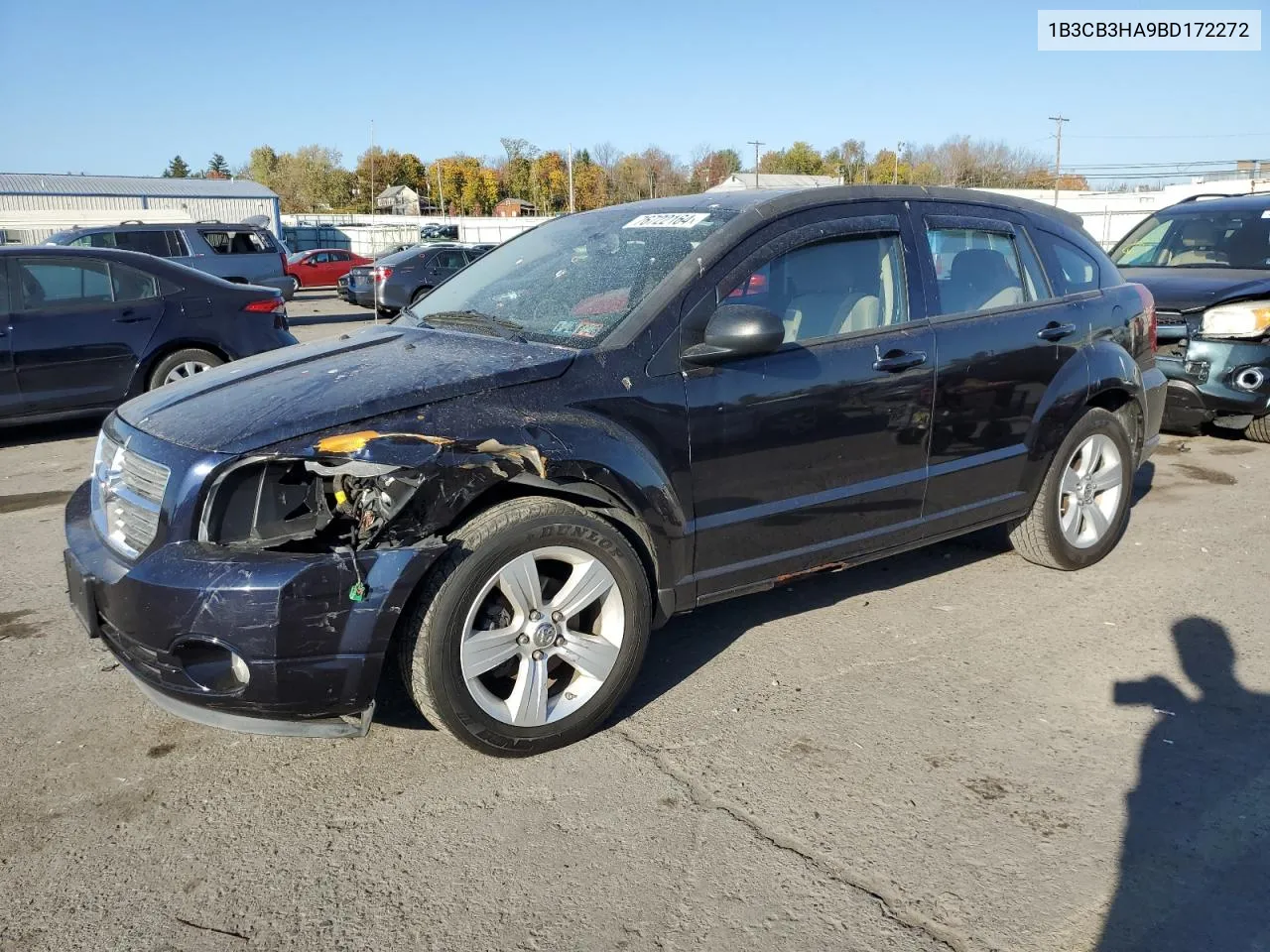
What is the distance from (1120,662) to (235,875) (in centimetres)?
329

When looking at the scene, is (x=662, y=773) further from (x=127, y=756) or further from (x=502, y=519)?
(x=127, y=756)

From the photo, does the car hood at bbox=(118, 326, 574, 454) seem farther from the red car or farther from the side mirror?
the red car

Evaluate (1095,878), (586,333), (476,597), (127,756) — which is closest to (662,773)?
(476,597)

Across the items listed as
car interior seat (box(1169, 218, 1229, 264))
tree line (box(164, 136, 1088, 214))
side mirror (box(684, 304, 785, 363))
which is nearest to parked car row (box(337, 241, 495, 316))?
car interior seat (box(1169, 218, 1229, 264))

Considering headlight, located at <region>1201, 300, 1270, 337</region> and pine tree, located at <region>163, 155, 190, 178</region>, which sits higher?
pine tree, located at <region>163, 155, 190, 178</region>

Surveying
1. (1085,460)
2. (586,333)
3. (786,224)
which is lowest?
(1085,460)

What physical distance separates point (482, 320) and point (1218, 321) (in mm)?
6042

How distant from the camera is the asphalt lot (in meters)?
2.49

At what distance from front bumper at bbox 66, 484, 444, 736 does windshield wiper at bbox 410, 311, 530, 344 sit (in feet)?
3.58

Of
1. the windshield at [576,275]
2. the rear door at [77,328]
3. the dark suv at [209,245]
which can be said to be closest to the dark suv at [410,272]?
the dark suv at [209,245]

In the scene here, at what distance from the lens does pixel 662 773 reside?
124 inches

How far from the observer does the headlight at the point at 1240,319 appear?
24.0 ft

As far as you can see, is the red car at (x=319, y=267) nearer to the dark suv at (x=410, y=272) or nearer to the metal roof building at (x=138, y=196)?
the metal roof building at (x=138, y=196)

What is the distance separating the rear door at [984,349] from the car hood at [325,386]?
1747 millimetres
